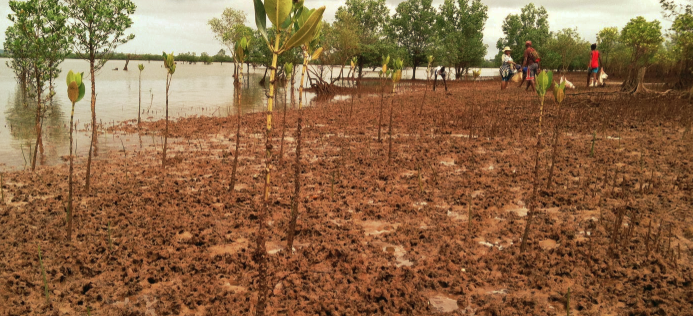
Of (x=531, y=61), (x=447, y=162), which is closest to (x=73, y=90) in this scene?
(x=447, y=162)

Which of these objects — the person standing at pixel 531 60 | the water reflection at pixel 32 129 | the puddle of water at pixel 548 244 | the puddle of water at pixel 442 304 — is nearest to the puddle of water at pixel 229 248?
the puddle of water at pixel 442 304

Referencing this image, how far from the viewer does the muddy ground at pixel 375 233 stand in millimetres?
3270

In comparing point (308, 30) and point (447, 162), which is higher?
point (308, 30)

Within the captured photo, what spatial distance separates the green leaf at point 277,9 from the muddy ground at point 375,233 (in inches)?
82.0

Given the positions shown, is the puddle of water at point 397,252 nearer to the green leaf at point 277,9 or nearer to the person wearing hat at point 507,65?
the green leaf at point 277,9

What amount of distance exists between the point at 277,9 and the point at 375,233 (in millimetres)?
2868

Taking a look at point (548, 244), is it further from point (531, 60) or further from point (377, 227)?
point (531, 60)

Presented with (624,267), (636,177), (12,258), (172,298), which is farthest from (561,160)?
(12,258)

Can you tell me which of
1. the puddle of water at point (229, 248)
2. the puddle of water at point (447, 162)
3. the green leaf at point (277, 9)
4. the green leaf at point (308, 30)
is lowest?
the puddle of water at point (229, 248)

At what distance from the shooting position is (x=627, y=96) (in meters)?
12.6

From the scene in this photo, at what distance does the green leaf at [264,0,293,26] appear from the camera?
2219 mm

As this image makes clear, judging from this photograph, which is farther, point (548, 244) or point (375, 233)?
point (375, 233)

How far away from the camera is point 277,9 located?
87.9 inches

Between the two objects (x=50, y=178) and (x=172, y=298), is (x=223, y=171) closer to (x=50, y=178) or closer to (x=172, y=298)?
(x=50, y=178)
